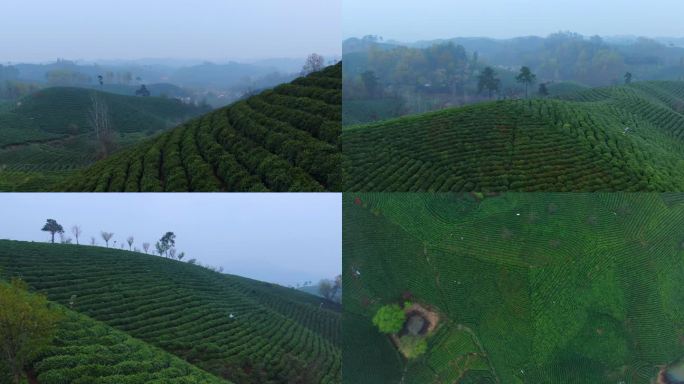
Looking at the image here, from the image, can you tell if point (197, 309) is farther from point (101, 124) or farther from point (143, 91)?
point (101, 124)

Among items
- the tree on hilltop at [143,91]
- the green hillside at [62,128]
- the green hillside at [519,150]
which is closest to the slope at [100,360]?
the green hillside at [62,128]

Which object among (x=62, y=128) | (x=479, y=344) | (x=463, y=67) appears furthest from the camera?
(x=62, y=128)

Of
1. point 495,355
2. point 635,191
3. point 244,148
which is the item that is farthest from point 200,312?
point 635,191

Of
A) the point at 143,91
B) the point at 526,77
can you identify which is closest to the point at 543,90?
the point at 526,77

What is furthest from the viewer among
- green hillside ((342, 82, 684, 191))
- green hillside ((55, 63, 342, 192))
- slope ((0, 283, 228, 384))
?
green hillside ((342, 82, 684, 191))

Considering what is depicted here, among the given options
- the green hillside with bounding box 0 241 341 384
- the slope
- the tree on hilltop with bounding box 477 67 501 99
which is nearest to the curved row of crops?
the slope

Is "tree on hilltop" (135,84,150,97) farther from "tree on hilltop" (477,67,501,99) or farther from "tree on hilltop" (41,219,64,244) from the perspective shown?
"tree on hilltop" (477,67,501,99)
